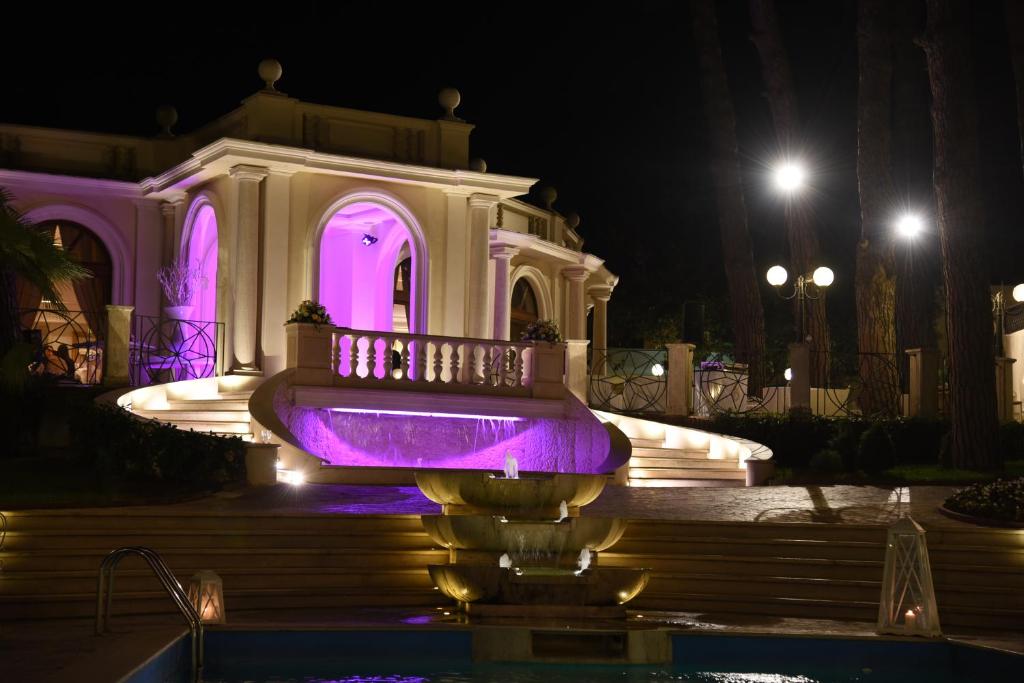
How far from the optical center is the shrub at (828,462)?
19.9 meters

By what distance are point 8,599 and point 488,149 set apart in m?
34.9

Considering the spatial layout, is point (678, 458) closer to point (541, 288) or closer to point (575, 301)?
point (541, 288)

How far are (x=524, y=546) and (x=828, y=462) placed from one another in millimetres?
8231

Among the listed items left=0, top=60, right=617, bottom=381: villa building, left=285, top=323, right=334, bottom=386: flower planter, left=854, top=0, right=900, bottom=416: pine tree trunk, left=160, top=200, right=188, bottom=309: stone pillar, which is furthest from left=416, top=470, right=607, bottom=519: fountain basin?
left=160, top=200, right=188, bottom=309: stone pillar

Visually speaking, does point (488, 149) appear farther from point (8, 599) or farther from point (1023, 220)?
point (8, 599)

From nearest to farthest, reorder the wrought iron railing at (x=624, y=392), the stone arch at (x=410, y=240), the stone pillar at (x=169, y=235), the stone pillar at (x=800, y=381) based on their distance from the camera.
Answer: the stone arch at (x=410, y=240) < the stone pillar at (x=800, y=381) < the stone pillar at (x=169, y=235) < the wrought iron railing at (x=624, y=392)

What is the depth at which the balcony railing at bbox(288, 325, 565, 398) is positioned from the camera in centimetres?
1945

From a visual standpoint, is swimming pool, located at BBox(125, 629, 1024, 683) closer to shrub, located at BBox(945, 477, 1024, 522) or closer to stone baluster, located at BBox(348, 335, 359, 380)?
shrub, located at BBox(945, 477, 1024, 522)

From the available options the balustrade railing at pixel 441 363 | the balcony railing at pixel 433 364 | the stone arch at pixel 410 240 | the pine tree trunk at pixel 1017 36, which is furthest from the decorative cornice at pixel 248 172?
the pine tree trunk at pixel 1017 36

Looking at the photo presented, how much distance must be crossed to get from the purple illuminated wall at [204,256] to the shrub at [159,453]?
7.13 m

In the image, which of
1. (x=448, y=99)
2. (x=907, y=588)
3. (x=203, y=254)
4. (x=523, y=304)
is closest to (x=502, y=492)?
(x=907, y=588)

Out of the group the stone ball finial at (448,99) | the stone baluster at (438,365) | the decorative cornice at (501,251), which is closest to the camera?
the stone baluster at (438,365)

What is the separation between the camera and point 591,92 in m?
48.7

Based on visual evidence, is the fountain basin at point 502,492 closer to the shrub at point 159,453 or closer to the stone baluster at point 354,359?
the shrub at point 159,453
